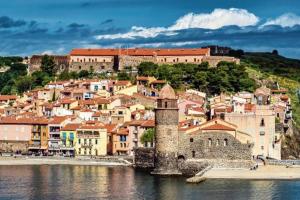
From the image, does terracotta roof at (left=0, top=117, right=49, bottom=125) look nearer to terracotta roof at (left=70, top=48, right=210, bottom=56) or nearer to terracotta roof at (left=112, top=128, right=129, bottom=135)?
terracotta roof at (left=112, top=128, right=129, bottom=135)

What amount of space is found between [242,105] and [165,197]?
25094mm

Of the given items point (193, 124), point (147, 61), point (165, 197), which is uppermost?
point (147, 61)

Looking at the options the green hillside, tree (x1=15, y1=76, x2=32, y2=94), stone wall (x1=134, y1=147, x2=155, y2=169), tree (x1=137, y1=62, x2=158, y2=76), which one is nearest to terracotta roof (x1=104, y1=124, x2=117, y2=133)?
stone wall (x1=134, y1=147, x2=155, y2=169)

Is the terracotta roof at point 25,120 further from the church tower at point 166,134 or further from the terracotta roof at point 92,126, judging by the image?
the church tower at point 166,134

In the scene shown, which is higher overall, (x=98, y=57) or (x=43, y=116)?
(x=98, y=57)

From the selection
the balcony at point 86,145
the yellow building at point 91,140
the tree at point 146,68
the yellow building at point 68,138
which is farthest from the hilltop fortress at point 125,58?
the balcony at point 86,145

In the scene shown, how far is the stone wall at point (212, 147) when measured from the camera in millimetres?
70312

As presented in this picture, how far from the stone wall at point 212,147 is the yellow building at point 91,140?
51.4 feet

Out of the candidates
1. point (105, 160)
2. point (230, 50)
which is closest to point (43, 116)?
point (105, 160)

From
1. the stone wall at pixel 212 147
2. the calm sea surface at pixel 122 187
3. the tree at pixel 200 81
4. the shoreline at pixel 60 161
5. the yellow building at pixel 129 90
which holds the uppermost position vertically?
the tree at pixel 200 81

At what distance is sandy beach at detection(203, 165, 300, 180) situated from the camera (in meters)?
67.9

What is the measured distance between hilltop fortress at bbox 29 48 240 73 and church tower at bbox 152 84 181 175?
50.6 meters

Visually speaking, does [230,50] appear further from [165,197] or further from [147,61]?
[165,197]

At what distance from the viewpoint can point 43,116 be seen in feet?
311
